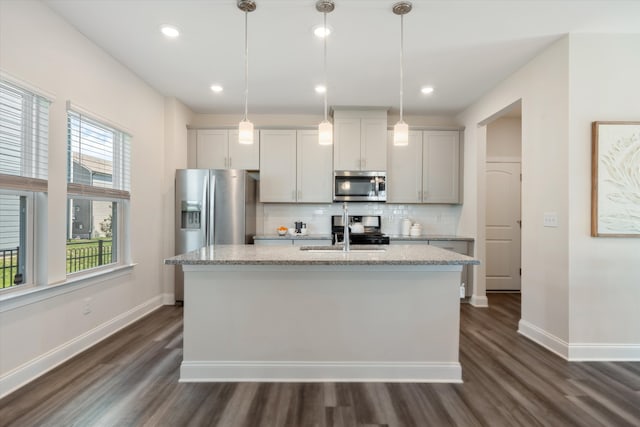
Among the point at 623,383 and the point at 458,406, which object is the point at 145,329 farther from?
the point at 623,383

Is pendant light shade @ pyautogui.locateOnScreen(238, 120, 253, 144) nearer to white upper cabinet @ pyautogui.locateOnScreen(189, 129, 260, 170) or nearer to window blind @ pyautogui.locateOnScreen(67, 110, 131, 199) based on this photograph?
window blind @ pyautogui.locateOnScreen(67, 110, 131, 199)

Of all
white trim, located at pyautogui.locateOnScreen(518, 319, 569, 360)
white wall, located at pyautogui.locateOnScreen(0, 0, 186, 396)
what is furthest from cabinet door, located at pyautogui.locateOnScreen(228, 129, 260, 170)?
white trim, located at pyautogui.locateOnScreen(518, 319, 569, 360)

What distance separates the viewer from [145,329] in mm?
3188

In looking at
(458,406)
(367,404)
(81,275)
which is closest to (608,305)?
(458,406)

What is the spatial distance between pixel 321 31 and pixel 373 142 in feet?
6.74

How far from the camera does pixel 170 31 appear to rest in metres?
2.60

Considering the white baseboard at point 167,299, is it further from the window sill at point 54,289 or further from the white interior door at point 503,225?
the white interior door at point 503,225

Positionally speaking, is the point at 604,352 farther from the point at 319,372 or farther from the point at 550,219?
the point at 319,372

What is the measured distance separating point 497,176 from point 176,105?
15.0 ft

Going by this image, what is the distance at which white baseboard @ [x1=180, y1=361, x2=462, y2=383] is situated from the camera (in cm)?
221

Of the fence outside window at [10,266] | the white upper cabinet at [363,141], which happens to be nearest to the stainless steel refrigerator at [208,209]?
the white upper cabinet at [363,141]

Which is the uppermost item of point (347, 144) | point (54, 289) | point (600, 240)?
point (347, 144)

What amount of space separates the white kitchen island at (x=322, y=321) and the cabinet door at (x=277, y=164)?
2.34 meters

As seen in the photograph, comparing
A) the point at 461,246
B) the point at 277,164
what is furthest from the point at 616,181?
the point at 277,164
